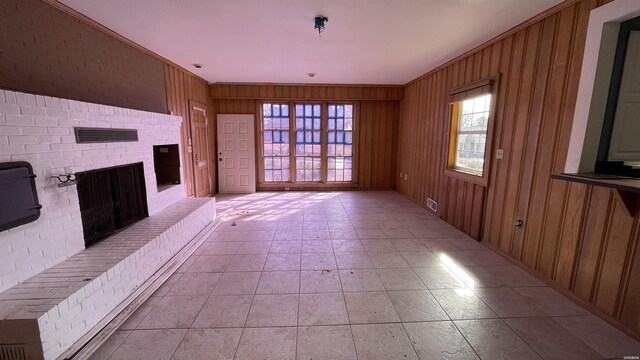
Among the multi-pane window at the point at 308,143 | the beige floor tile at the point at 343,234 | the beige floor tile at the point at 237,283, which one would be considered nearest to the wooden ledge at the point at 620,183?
the beige floor tile at the point at 343,234

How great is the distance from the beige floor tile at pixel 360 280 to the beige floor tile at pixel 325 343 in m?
0.53

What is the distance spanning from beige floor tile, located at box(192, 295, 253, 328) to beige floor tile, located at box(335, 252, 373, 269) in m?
1.05

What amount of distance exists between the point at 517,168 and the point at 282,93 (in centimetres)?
489

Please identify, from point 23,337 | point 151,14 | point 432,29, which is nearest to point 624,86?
point 432,29

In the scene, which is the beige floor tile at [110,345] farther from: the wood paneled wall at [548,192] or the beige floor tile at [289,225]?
the wood paneled wall at [548,192]

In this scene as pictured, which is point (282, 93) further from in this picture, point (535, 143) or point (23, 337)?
point (23, 337)

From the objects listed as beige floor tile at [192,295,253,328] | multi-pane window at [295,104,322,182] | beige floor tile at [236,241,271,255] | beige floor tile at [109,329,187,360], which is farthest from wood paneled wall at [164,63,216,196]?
beige floor tile at [109,329,187,360]

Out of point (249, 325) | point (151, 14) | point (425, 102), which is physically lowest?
point (249, 325)

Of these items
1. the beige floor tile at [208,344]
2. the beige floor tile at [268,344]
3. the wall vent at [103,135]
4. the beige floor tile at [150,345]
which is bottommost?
the beige floor tile at [150,345]

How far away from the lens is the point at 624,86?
195cm

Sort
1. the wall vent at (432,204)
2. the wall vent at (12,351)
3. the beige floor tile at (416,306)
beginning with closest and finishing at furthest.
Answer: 1. the wall vent at (12,351)
2. the beige floor tile at (416,306)
3. the wall vent at (432,204)

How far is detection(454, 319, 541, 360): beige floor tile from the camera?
1680 mm

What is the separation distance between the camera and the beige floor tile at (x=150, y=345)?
5.45ft

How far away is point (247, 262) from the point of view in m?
2.89
